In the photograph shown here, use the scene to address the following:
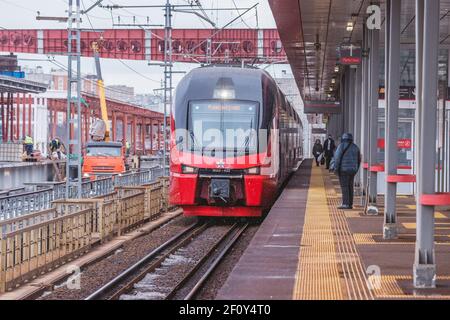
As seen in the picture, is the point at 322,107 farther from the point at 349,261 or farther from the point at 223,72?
the point at 349,261

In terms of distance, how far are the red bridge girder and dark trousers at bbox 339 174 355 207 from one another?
28.4 m

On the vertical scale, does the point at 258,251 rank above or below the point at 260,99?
below

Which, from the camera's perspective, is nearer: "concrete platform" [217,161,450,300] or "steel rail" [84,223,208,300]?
"concrete platform" [217,161,450,300]

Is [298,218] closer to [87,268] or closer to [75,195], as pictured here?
[87,268]

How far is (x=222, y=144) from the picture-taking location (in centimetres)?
1902

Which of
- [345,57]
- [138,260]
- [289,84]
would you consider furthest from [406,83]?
[289,84]

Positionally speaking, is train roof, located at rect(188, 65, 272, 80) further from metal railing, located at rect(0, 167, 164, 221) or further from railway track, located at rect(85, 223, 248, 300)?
metal railing, located at rect(0, 167, 164, 221)

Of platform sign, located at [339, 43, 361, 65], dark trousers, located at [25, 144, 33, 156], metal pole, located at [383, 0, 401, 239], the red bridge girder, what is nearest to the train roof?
platform sign, located at [339, 43, 361, 65]

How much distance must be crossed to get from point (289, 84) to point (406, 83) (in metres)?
61.7

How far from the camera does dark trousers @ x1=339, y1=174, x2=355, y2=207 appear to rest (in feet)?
59.4

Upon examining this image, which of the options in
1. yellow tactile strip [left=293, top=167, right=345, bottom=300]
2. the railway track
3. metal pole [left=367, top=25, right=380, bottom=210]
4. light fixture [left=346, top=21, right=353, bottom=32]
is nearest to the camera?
yellow tactile strip [left=293, top=167, right=345, bottom=300]

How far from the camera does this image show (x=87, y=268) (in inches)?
557

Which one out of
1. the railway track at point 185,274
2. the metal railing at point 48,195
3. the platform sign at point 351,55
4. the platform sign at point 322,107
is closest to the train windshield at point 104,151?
the metal railing at point 48,195

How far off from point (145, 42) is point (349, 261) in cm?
3890
